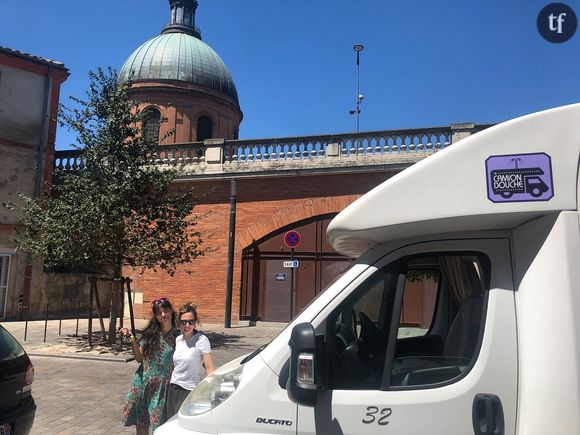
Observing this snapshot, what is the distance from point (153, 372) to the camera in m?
4.47

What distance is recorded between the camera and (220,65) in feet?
109

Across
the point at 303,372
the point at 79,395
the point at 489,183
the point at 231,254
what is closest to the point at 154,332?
the point at 303,372

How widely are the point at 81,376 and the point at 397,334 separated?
8.30m

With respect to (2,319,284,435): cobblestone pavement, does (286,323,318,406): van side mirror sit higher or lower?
higher

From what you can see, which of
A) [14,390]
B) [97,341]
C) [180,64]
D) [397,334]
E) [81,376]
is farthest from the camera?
[180,64]

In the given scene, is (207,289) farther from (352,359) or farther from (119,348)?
(352,359)

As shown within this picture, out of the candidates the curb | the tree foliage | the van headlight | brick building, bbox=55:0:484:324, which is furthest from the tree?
the van headlight

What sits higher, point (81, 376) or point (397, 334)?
point (397, 334)

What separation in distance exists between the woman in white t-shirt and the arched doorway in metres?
13.9

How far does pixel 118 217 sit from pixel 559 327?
35.2 feet

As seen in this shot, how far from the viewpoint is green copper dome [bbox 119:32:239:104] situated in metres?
30.1

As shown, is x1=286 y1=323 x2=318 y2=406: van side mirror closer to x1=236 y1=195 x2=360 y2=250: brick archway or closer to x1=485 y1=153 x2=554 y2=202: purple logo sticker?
x1=485 y1=153 x2=554 y2=202: purple logo sticker

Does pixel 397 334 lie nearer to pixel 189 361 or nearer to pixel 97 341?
pixel 189 361

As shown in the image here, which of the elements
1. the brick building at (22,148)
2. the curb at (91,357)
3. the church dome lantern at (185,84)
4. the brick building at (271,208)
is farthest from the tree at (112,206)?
the church dome lantern at (185,84)
